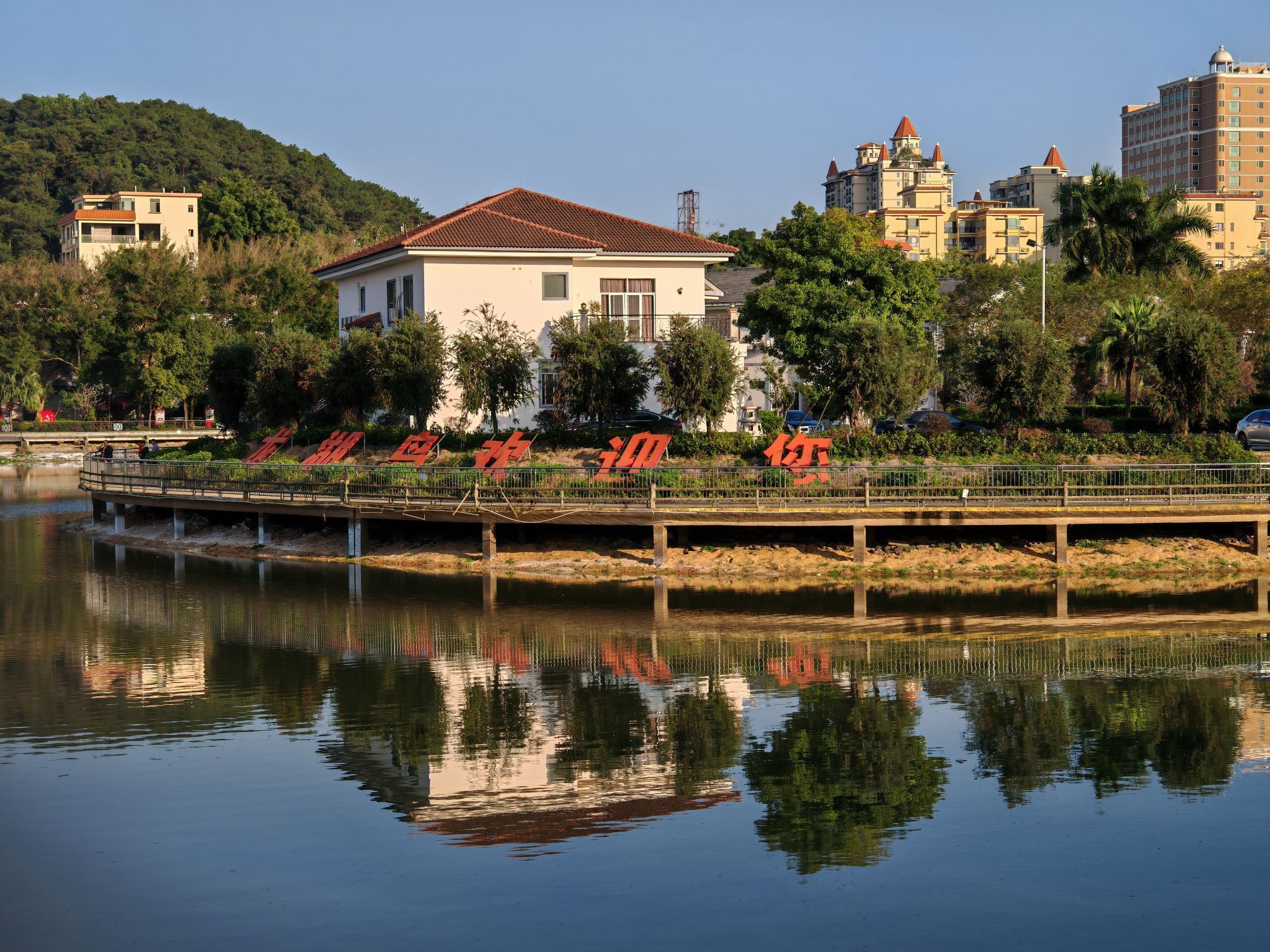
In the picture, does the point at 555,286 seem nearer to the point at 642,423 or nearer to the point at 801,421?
the point at 642,423

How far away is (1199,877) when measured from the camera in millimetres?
16406

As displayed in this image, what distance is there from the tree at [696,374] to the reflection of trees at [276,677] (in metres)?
A: 18.1

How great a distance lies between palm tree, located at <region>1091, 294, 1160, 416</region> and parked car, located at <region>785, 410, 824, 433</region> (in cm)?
1092

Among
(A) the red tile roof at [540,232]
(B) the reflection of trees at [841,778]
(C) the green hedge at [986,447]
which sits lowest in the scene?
(B) the reflection of trees at [841,778]

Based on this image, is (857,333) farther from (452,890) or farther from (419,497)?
(452,890)

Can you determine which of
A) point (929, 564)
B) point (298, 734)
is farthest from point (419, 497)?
point (298, 734)

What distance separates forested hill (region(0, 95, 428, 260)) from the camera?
154500 mm

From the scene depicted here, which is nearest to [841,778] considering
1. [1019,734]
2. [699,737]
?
[699,737]

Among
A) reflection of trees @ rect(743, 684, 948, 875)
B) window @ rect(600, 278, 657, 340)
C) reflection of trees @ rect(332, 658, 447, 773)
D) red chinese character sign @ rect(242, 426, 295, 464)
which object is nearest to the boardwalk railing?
reflection of trees @ rect(332, 658, 447, 773)

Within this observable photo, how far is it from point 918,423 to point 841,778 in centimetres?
3429

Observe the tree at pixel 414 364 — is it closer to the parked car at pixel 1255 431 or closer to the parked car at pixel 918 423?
the parked car at pixel 918 423

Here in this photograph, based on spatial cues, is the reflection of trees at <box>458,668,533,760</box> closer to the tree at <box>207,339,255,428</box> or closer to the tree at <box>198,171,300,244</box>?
the tree at <box>207,339,255,428</box>

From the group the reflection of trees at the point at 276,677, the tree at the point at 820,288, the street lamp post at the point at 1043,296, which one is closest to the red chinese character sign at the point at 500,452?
the reflection of trees at the point at 276,677

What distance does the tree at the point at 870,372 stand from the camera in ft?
141
